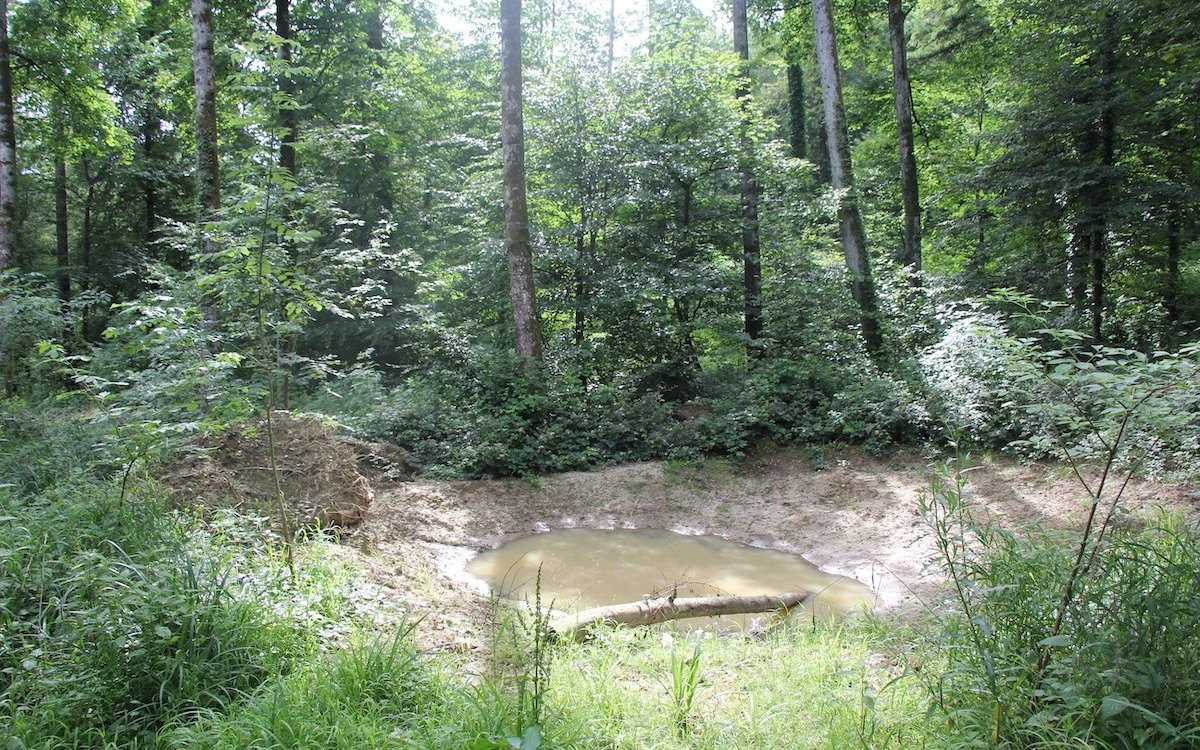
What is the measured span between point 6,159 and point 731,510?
1179 cm

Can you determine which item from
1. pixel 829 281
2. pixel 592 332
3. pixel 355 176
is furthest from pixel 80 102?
pixel 829 281

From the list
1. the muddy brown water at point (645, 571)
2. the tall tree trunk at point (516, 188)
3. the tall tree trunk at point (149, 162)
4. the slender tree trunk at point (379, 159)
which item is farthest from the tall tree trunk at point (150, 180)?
the muddy brown water at point (645, 571)

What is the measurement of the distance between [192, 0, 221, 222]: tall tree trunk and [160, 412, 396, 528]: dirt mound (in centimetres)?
349

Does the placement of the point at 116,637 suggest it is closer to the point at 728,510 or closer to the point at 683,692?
the point at 683,692

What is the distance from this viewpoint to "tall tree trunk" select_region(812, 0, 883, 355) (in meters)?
11.7

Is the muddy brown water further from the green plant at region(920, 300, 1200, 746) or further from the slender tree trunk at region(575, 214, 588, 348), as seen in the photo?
the slender tree trunk at region(575, 214, 588, 348)

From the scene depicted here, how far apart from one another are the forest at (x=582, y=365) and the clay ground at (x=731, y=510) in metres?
0.08

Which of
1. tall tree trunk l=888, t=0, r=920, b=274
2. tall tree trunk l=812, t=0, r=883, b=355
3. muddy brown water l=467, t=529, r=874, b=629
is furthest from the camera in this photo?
tall tree trunk l=888, t=0, r=920, b=274

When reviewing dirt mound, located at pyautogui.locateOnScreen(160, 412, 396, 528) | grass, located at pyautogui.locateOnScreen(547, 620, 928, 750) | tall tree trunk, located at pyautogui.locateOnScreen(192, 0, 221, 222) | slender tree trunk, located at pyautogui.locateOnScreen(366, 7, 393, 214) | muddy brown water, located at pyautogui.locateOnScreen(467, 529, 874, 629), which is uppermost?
slender tree trunk, located at pyautogui.locateOnScreen(366, 7, 393, 214)

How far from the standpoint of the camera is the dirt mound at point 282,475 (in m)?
5.36

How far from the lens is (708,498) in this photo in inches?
335

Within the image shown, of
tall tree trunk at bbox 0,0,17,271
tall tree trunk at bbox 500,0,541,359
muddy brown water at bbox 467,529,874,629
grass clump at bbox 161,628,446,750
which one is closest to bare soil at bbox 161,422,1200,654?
muddy brown water at bbox 467,529,874,629

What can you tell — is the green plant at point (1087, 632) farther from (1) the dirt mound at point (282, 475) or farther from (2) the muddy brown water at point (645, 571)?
(1) the dirt mound at point (282, 475)

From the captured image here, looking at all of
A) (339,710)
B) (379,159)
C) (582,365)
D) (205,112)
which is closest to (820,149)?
(379,159)
